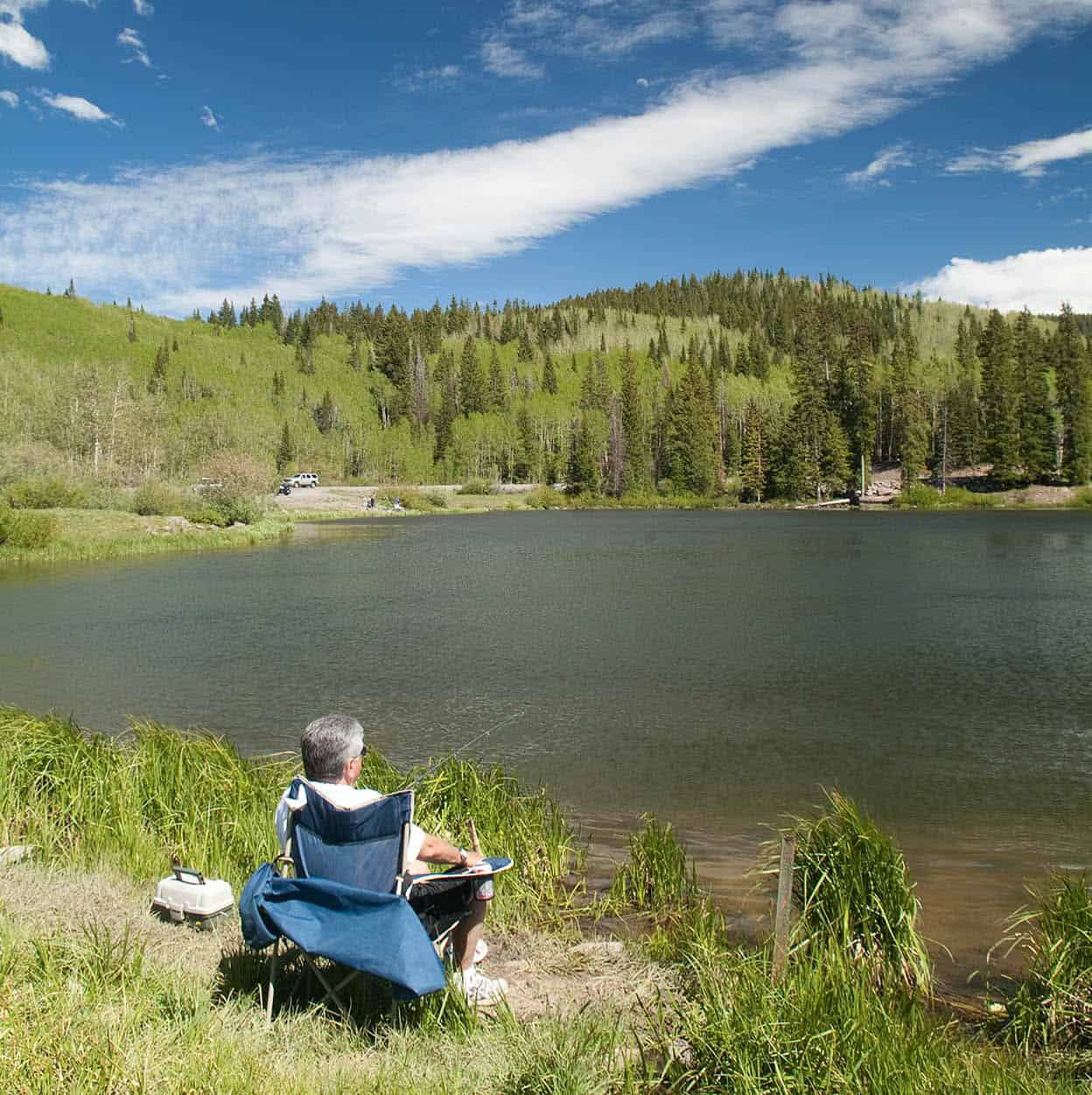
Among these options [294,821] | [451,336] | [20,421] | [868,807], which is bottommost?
[868,807]

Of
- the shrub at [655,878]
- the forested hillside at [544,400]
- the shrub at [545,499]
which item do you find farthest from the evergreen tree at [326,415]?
the shrub at [655,878]

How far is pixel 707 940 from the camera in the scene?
19.4 ft

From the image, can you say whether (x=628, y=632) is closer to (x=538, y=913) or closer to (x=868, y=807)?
(x=868, y=807)

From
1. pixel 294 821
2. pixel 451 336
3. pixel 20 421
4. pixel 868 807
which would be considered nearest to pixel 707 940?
pixel 294 821

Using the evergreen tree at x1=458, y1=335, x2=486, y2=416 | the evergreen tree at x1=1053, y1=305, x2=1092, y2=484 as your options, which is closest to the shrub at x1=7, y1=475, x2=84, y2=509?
the evergreen tree at x1=1053, y1=305, x2=1092, y2=484

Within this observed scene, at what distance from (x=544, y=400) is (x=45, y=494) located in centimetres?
12352

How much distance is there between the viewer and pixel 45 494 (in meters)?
A: 48.4

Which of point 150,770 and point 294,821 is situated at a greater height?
point 294,821

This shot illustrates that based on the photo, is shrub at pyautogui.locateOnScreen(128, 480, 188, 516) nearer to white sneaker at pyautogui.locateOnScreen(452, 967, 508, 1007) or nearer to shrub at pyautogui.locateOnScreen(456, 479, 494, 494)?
white sneaker at pyautogui.locateOnScreen(452, 967, 508, 1007)

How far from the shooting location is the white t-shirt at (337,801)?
4445mm

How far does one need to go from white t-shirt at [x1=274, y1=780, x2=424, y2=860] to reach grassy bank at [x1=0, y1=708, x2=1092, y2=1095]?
0.77 m

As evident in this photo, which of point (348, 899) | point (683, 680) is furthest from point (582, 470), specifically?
point (348, 899)

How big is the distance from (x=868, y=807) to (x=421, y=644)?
1157 cm

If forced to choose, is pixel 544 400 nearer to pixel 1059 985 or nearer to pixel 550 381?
pixel 550 381
